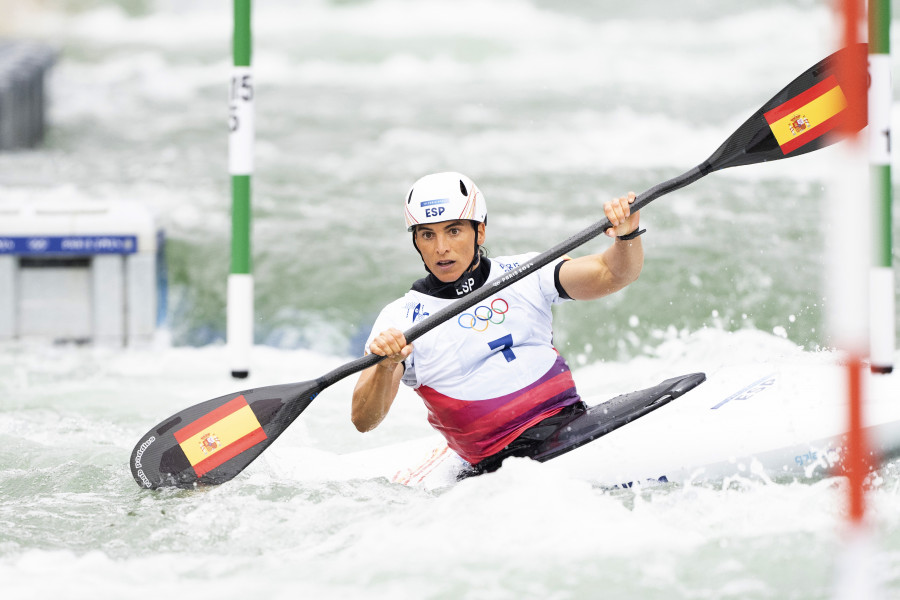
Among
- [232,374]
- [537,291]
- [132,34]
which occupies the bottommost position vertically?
[232,374]

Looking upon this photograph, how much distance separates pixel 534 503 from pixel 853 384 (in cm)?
141

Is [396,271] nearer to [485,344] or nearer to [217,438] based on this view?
[217,438]

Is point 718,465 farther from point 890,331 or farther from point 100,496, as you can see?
point 100,496

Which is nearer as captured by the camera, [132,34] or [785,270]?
[785,270]

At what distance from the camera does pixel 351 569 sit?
8.46 ft

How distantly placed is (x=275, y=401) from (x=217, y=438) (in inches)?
8.8

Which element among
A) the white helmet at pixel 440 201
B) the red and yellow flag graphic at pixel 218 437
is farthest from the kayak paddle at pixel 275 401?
the white helmet at pixel 440 201

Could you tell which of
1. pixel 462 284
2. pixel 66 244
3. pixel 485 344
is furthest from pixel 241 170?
pixel 66 244

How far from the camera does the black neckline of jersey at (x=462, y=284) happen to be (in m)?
3.27

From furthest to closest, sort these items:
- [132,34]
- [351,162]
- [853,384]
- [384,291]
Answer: [132,34] → [351,162] → [384,291] → [853,384]

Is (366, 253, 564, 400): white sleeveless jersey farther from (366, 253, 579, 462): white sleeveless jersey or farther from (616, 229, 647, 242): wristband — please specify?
(616, 229, 647, 242): wristband

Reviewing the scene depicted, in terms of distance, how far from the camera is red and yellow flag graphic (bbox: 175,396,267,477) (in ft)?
11.6

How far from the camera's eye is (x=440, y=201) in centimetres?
312

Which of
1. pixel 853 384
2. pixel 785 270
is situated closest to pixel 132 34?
pixel 785 270
